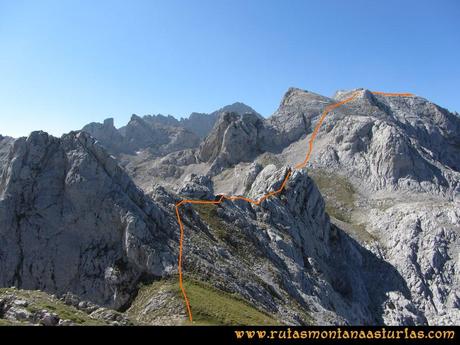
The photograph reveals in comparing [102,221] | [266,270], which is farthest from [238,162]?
[102,221]

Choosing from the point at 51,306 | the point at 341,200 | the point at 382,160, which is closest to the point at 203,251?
the point at 51,306

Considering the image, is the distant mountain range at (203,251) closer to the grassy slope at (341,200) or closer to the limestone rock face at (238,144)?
the grassy slope at (341,200)

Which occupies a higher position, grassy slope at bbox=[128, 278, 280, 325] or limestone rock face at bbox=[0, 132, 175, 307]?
limestone rock face at bbox=[0, 132, 175, 307]

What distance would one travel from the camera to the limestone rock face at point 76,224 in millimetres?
49812

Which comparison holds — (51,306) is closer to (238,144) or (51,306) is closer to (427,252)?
(427,252)

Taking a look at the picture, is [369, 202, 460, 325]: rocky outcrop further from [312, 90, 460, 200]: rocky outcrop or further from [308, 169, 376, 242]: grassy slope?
[312, 90, 460, 200]: rocky outcrop

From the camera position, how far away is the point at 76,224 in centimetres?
5428

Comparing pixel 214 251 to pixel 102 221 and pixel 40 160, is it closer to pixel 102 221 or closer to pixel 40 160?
pixel 102 221

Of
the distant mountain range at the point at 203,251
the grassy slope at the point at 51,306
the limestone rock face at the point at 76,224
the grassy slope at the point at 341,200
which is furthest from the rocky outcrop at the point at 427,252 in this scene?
the grassy slope at the point at 51,306

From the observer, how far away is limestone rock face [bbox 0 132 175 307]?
49812mm

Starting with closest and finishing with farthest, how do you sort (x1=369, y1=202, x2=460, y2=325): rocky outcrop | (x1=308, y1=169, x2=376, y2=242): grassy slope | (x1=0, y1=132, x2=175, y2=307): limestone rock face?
(x1=0, y1=132, x2=175, y2=307): limestone rock face < (x1=369, y1=202, x2=460, y2=325): rocky outcrop < (x1=308, y1=169, x2=376, y2=242): grassy slope

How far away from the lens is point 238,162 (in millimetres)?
189125

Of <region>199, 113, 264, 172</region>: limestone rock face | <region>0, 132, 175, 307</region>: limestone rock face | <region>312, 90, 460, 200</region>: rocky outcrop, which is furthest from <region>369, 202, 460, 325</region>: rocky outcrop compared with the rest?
<region>199, 113, 264, 172</region>: limestone rock face

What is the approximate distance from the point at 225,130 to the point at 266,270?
13839cm
